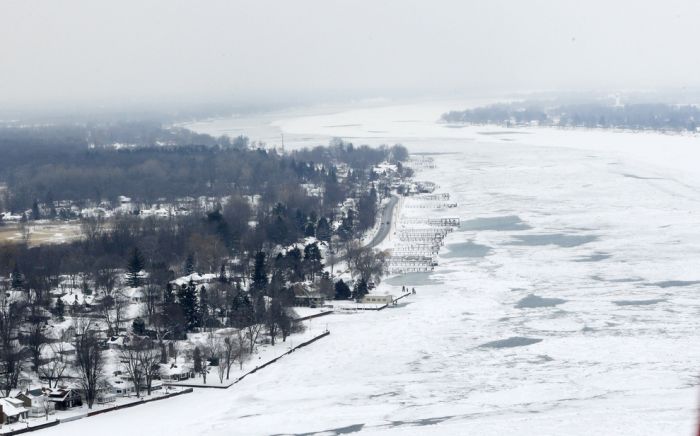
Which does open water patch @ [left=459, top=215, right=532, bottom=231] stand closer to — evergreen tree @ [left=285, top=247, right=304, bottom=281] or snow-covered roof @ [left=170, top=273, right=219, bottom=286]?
evergreen tree @ [left=285, top=247, right=304, bottom=281]

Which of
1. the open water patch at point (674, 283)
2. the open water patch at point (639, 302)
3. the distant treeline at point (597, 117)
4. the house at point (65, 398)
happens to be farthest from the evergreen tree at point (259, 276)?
the distant treeline at point (597, 117)

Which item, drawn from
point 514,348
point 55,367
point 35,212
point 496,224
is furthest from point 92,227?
point 514,348

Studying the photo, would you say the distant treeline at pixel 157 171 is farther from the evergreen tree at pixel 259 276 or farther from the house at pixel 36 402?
the house at pixel 36 402

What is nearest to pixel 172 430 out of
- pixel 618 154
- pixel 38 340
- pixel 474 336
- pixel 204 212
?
pixel 38 340

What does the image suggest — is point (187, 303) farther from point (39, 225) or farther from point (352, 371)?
point (39, 225)

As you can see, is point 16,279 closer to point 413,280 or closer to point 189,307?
point 189,307
